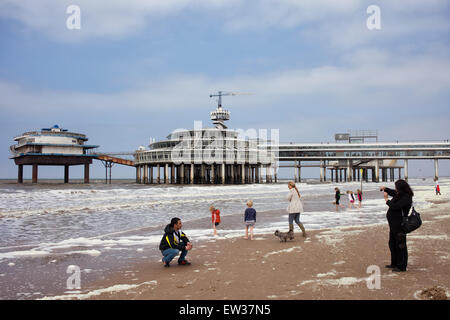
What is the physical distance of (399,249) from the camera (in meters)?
5.95

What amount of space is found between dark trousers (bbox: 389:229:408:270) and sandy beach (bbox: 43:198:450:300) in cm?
19

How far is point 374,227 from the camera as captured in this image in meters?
11.8

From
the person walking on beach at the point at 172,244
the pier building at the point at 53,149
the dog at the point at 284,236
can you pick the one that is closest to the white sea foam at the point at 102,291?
the person walking on beach at the point at 172,244

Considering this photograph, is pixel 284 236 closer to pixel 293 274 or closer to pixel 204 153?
pixel 293 274

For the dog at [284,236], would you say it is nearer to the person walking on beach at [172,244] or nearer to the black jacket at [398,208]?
the person walking on beach at [172,244]

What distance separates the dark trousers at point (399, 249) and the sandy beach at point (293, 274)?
195 mm

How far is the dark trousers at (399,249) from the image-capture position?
5.85 metres

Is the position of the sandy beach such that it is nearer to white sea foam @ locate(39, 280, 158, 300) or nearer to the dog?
white sea foam @ locate(39, 280, 158, 300)

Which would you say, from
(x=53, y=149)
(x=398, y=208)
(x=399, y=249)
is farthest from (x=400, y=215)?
(x=53, y=149)

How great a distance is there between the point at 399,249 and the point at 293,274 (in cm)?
188

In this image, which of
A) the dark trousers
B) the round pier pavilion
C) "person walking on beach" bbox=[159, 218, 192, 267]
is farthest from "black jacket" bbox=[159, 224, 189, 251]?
the round pier pavilion

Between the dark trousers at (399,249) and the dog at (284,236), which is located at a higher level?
the dark trousers at (399,249)
